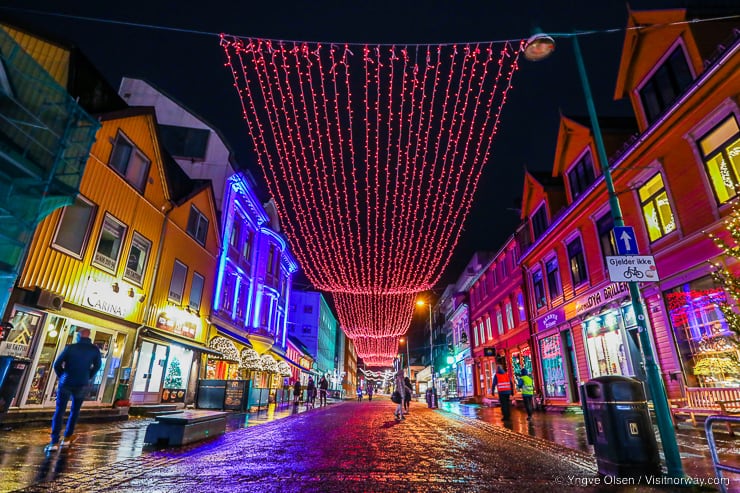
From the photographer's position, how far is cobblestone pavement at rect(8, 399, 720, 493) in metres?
4.31

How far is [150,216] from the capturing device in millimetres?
14992

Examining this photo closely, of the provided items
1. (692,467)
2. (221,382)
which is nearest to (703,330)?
(692,467)

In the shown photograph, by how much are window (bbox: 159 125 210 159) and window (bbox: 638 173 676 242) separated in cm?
2145

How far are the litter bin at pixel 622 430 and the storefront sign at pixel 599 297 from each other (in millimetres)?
8900

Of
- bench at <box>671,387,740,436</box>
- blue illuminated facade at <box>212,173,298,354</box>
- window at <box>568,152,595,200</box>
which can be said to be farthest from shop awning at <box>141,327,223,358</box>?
window at <box>568,152,595,200</box>

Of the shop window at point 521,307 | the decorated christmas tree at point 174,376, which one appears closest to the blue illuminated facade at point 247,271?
the decorated christmas tree at point 174,376

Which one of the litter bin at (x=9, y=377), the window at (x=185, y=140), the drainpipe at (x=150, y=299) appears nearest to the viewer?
the litter bin at (x=9, y=377)

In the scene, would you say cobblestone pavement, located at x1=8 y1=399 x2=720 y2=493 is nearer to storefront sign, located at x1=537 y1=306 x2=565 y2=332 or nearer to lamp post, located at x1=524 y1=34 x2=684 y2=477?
lamp post, located at x1=524 y1=34 x2=684 y2=477

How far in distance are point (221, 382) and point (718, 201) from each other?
1796 cm

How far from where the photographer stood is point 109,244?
42.7 feet

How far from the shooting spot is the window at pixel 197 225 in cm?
1809

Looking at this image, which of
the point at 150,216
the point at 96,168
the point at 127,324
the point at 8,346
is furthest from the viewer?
the point at 150,216

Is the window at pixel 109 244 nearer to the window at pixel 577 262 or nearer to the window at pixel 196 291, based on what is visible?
the window at pixel 196 291

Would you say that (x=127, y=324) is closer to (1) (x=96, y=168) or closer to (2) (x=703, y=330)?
(1) (x=96, y=168)
